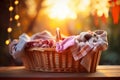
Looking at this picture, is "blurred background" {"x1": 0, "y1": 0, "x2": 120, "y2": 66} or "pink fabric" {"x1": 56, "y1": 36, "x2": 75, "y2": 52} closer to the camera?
"pink fabric" {"x1": 56, "y1": 36, "x2": 75, "y2": 52}

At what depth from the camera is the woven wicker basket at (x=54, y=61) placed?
1206mm

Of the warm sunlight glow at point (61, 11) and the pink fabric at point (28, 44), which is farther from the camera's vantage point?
the warm sunlight glow at point (61, 11)

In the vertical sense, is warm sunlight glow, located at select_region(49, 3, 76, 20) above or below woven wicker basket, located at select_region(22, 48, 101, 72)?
above

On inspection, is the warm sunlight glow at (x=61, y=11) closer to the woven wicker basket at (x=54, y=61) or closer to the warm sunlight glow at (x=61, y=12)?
the warm sunlight glow at (x=61, y=12)

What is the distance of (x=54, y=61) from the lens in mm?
1223

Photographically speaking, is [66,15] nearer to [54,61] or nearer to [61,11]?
[61,11]

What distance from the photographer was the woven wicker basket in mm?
1206

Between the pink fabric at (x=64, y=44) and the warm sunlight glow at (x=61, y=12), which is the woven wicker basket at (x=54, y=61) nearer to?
the pink fabric at (x=64, y=44)

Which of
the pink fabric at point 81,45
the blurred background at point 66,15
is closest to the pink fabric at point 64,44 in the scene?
the pink fabric at point 81,45

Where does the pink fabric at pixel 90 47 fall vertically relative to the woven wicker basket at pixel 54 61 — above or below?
above

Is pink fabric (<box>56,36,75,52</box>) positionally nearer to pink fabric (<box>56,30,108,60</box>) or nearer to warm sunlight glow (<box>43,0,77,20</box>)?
pink fabric (<box>56,30,108,60</box>)

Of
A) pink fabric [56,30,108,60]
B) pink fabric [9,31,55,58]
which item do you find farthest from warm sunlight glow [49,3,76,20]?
pink fabric [56,30,108,60]

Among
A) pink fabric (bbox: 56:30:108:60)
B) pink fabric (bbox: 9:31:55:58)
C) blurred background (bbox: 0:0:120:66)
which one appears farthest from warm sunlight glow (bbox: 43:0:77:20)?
pink fabric (bbox: 56:30:108:60)

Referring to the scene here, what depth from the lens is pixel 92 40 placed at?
3.89ft
